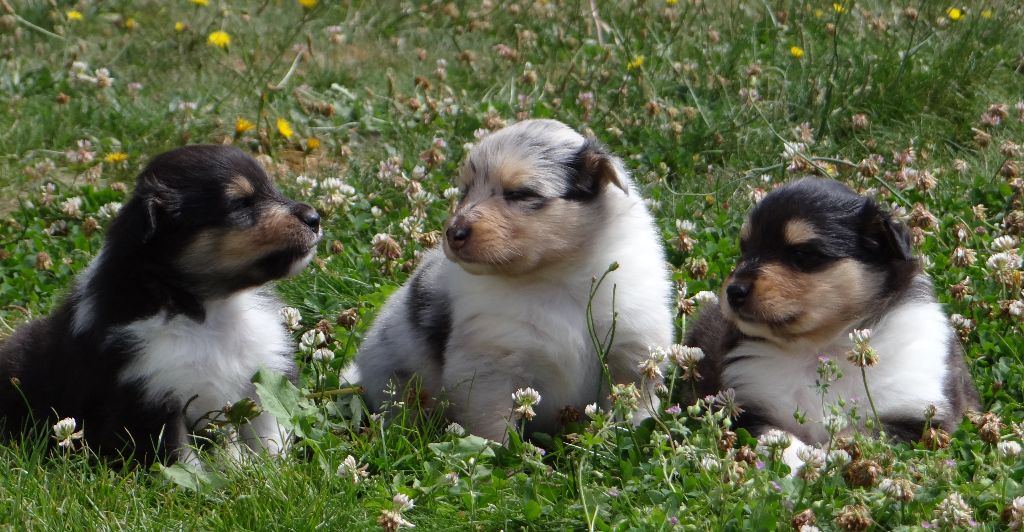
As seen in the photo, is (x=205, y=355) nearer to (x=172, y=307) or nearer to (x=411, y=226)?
(x=172, y=307)

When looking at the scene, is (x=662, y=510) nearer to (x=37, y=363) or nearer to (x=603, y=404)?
(x=603, y=404)

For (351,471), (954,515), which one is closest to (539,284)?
(351,471)

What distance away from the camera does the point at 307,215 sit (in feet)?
16.3

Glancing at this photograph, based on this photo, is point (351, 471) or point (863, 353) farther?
point (351, 471)

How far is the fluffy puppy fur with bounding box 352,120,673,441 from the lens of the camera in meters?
5.00

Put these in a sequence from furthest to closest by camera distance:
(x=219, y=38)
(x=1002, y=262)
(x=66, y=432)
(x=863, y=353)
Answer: (x=219, y=38) → (x=1002, y=262) → (x=66, y=432) → (x=863, y=353)

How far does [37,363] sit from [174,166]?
1000mm

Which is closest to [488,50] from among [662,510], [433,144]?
[433,144]

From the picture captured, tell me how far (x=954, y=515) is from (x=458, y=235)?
208cm

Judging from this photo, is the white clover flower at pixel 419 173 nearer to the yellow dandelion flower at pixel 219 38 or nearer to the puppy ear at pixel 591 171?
the puppy ear at pixel 591 171

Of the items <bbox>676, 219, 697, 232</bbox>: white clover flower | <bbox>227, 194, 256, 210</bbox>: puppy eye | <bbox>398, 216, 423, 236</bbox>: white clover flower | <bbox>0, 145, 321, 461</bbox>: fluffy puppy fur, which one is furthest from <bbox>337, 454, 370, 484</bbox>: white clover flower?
<bbox>676, 219, 697, 232</bbox>: white clover flower

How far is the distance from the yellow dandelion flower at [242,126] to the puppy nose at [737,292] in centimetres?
422

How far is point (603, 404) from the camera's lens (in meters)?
5.20

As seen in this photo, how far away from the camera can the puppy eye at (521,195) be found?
5.06 meters
